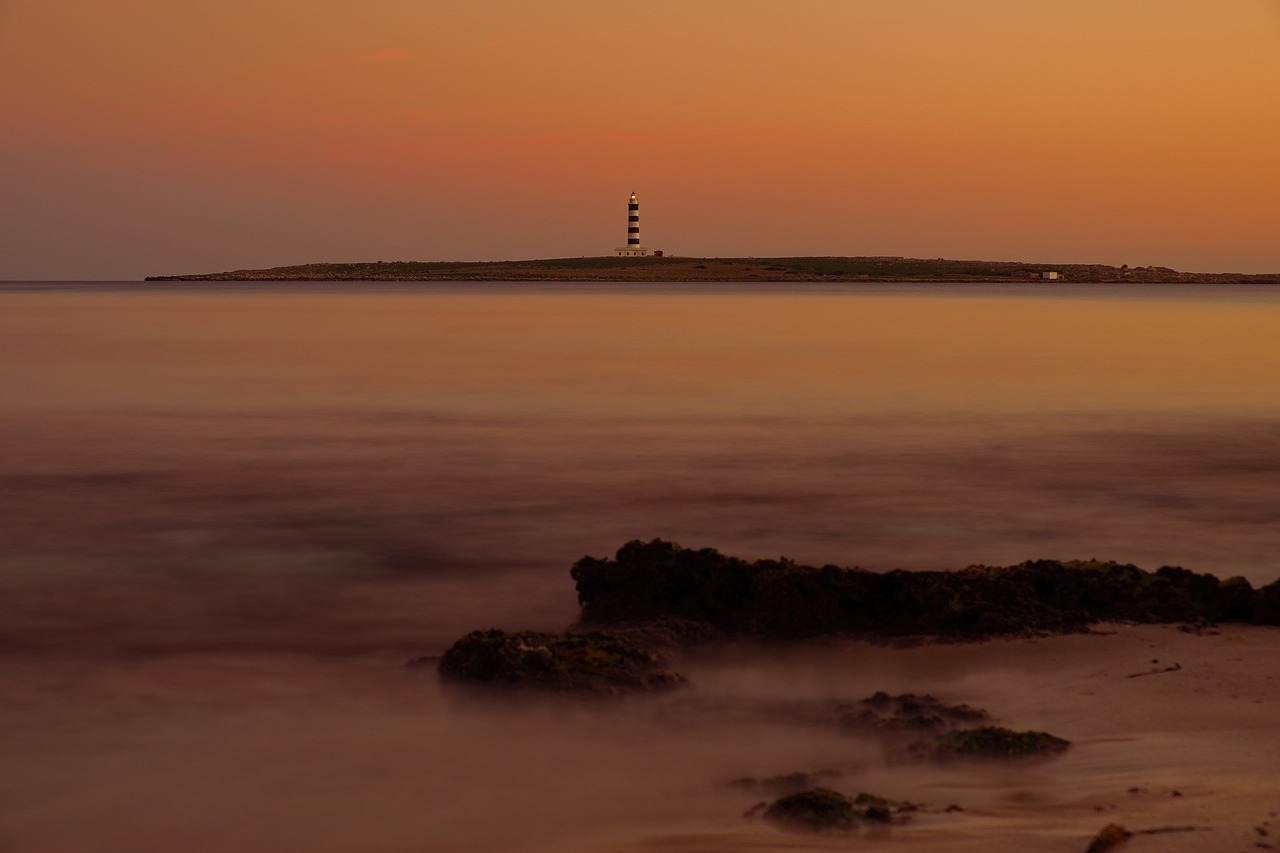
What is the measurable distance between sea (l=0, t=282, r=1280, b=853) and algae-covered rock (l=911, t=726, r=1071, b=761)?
61 cm

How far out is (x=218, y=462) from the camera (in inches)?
702

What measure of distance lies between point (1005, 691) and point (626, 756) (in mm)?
2096

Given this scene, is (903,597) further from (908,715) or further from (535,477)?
(535,477)

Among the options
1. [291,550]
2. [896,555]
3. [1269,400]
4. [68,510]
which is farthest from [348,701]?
[1269,400]

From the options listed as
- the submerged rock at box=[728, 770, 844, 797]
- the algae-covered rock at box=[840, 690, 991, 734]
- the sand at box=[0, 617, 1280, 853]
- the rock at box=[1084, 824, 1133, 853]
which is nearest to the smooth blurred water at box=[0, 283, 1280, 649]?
the sand at box=[0, 617, 1280, 853]

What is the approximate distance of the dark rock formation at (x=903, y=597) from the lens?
867cm

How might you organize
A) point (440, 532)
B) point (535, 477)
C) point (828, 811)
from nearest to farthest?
point (828, 811) → point (440, 532) → point (535, 477)

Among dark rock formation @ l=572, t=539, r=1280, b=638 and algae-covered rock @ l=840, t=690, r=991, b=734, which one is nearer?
algae-covered rock @ l=840, t=690, r=991, b=734

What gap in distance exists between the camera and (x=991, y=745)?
21.6ft

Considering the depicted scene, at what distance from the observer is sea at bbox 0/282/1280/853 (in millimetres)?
6512

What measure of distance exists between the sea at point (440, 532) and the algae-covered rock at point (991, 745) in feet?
2.01

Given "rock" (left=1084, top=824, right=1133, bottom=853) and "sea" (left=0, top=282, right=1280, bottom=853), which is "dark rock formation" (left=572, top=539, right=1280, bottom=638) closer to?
"sea" (left=0, top=282, right=1280, bottom=853)

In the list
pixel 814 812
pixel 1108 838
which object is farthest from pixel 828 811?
pixel 1108 838

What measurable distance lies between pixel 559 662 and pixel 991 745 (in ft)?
7.68
